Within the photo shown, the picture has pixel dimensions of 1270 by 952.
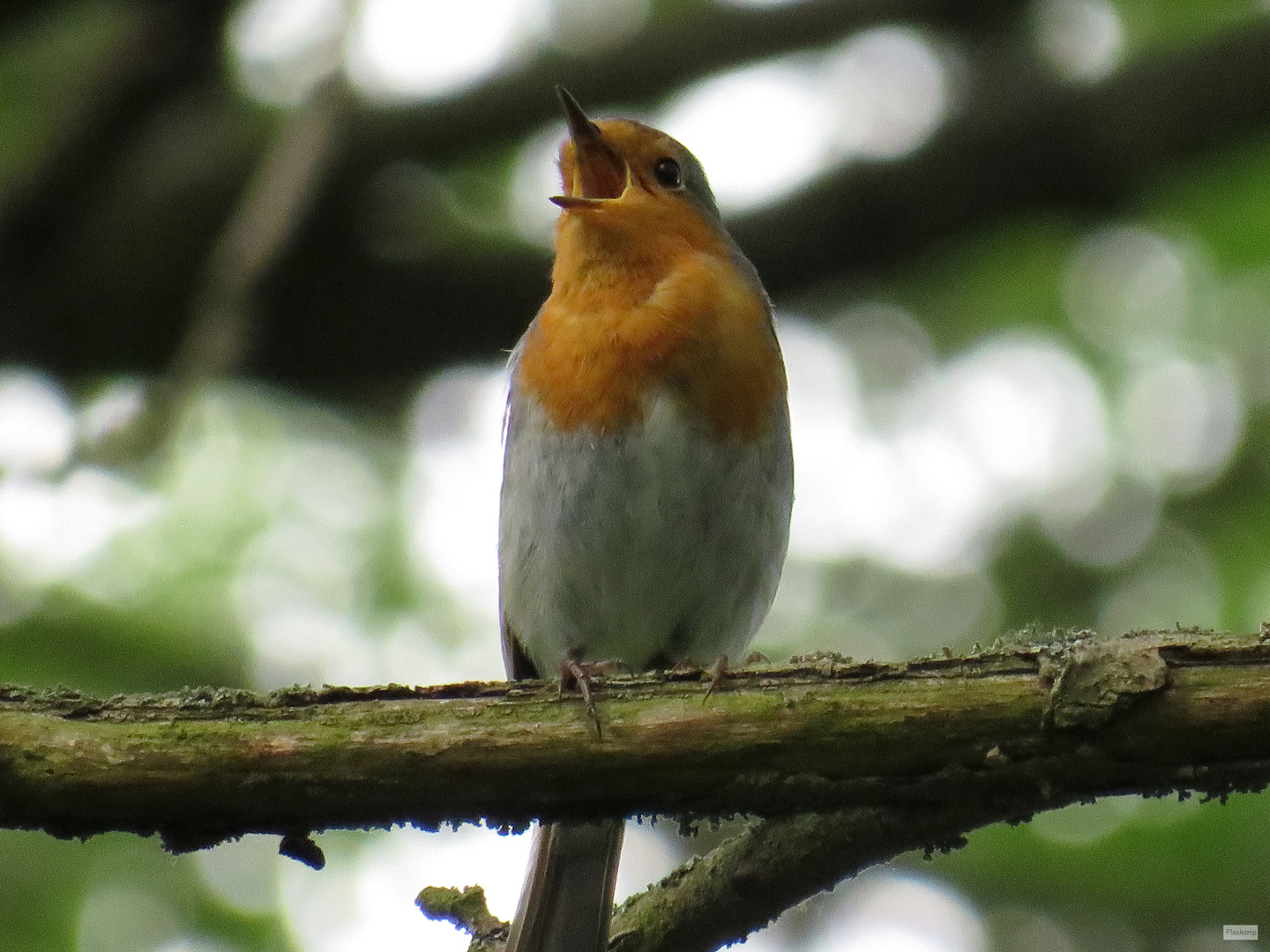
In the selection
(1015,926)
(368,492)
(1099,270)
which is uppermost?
(1099,270)

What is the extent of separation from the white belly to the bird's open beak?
3.27 ft

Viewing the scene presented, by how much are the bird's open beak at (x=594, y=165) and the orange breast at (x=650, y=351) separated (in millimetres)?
474

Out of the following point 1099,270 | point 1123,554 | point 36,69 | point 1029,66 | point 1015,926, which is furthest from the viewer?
point 36,69

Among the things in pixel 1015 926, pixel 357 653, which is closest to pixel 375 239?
pixel 357 653

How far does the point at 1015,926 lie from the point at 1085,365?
332cm

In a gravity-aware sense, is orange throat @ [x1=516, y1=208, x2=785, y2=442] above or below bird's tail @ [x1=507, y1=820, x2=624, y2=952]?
above

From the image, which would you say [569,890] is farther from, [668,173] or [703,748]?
[668,173]

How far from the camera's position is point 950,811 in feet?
10.4

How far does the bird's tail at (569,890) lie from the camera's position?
3.88 meters

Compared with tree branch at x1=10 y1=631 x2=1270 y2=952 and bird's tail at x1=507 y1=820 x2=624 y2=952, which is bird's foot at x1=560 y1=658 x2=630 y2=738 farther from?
bird's tail at x1=507 y1=820 x2=624 y2=952

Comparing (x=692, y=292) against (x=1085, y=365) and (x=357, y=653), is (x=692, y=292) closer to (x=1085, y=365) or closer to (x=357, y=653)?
(x=357, y=653)

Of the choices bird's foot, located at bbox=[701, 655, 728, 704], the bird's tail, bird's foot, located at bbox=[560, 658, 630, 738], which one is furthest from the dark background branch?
bird's foot, located at bbox=[701, 655, 728, 704]

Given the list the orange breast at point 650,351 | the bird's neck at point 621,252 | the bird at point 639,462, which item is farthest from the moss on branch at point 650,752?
the bird's neck at point 621,252

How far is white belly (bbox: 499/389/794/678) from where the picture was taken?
4.93m
